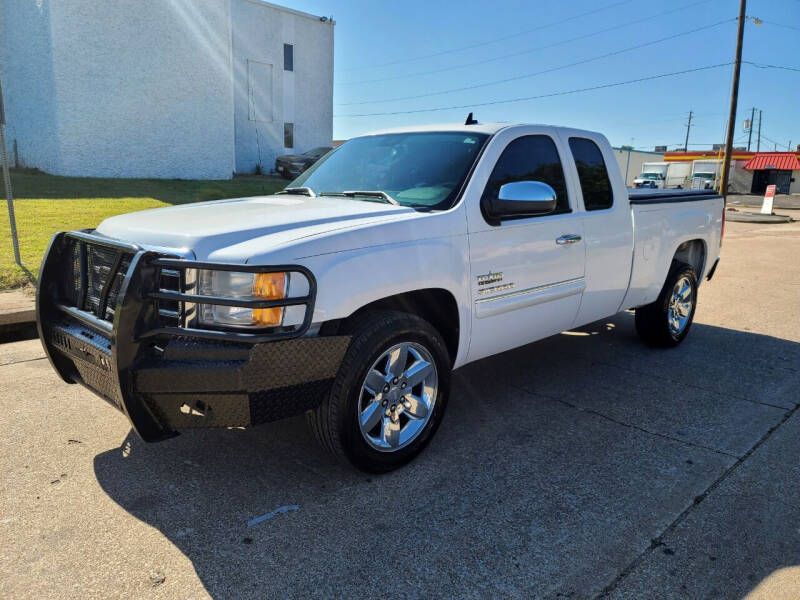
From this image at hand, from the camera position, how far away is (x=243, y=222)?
130 inches

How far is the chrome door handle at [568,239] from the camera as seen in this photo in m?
4.33

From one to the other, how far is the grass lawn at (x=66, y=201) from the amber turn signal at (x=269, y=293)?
5.50 m

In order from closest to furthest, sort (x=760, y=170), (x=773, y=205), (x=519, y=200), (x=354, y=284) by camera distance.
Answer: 1. (x=354, y=284)
2. (x=519, y=200)
3. (x=773, y=205)
4. (x=760, y=170)

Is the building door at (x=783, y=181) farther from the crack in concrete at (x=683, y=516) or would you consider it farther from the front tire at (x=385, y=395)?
the front tire at (x=385, y=395)

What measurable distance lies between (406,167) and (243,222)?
1.30m

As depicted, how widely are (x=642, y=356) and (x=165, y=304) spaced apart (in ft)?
14.5

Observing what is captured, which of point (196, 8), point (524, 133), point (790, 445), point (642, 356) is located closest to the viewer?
point (790, 445)

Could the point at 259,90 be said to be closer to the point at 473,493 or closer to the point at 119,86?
the point at 119,86

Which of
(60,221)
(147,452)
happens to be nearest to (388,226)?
(147,452)

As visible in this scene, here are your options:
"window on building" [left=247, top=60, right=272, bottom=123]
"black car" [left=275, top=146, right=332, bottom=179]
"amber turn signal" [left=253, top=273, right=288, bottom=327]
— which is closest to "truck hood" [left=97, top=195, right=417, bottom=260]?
"amber turn signal" [left=253, top=273, right=288, bottom=327]

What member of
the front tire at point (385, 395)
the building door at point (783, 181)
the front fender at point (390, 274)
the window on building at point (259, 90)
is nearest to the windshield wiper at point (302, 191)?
the front fender at point (390, 274)

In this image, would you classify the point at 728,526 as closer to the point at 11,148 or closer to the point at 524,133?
the point at 524,133

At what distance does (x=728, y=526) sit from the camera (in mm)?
3037

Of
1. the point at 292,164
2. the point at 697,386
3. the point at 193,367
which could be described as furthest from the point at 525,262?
the point at 292,164
